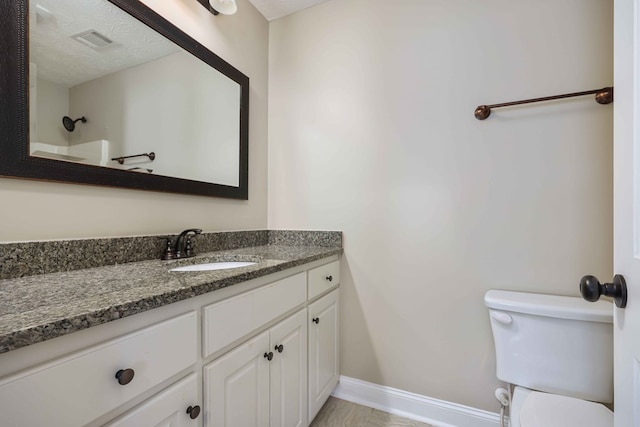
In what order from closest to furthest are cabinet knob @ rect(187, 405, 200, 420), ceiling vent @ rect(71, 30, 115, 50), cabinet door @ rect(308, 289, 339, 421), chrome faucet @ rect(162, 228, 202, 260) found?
1. cabinet knob @ rect(187, 405, 200, 420)
2. ceiling vent @ rect(71, 30, 115, 50)
3. chrome faucet @ rect(162, 228, 202, 260)
4. cabinet door @ rect(308, 289, 339, 421)

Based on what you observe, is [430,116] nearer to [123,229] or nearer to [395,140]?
[395,140]

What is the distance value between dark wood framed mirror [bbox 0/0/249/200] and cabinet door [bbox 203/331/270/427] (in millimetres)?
761

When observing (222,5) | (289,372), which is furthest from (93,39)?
(289,372)

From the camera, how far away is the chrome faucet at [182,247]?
1180mm

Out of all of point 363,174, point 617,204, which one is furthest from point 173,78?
point 617,204

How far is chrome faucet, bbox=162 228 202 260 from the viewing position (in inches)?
46.5

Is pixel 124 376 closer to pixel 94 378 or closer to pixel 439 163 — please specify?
pixel 94 378

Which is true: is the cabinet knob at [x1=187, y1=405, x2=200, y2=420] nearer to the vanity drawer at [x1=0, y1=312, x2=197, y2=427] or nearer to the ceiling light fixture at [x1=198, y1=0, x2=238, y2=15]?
the vanity drawer at [x1=0, y1=312, x2=197, y2=427]

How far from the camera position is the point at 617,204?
0.65 metres

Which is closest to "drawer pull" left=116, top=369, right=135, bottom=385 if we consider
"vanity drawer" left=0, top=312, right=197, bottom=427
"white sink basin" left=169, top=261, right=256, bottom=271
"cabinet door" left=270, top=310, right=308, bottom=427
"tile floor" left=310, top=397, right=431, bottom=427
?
"vanity drawer" left=0, top=312, right=197, bottom=427

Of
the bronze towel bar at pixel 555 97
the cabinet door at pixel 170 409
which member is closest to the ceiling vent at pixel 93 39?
the cabinet door at pixel 170 409

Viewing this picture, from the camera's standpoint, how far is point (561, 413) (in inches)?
35.1

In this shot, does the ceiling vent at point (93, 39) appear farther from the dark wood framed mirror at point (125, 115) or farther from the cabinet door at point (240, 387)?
the cabinet door at point (240, 387)

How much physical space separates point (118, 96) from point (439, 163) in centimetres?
146
